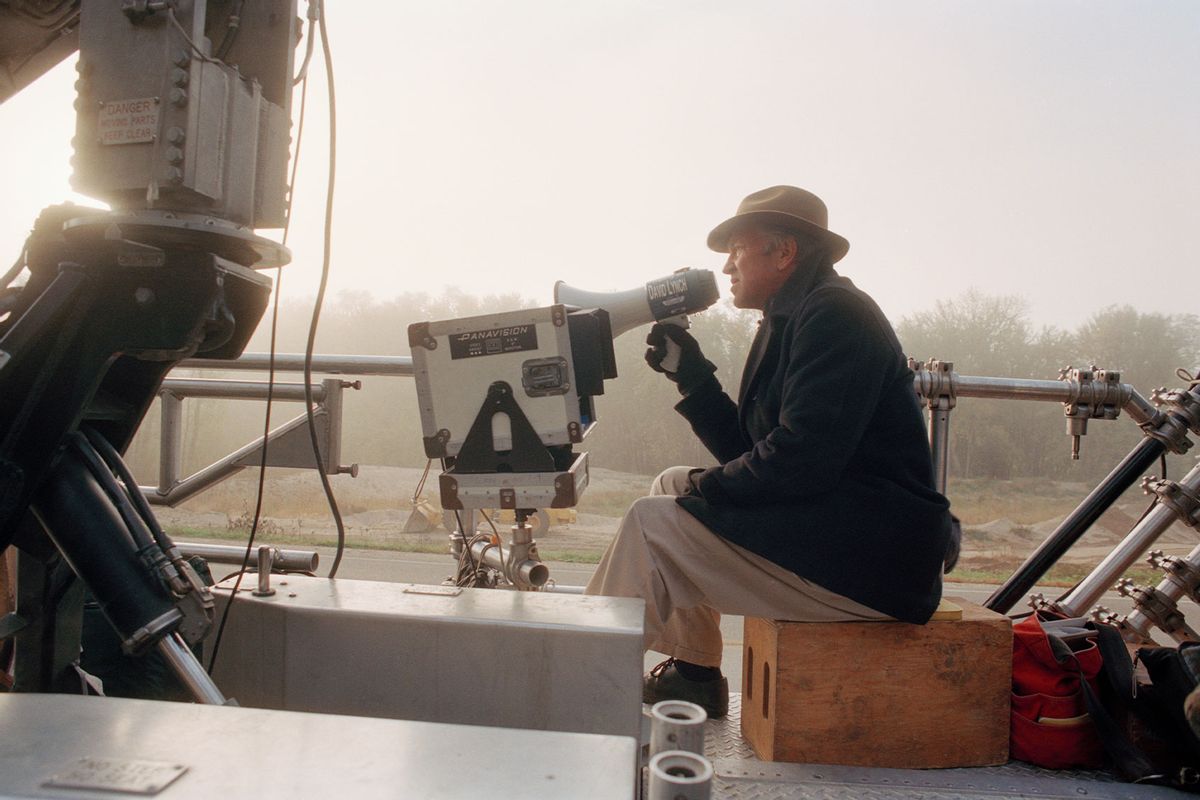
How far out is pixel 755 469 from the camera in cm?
226

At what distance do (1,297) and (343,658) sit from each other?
88 centimetres

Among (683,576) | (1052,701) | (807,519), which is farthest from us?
(683,576)

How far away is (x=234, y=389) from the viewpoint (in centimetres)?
282

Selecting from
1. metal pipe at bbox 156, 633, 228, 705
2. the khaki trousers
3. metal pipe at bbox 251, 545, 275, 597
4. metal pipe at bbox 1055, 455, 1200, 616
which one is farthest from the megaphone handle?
metal pipe at bbox 156, 633, 228, 705

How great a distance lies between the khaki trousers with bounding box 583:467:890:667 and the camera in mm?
2258

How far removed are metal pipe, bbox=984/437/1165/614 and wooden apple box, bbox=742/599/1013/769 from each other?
541mm

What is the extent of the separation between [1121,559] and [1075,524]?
16 cm

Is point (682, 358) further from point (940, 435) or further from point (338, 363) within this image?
A: point (338, 363)

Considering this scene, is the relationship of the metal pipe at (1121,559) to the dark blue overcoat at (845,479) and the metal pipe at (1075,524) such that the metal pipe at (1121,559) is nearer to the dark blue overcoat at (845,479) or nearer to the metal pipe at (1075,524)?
the metal pipe at (1075,524)

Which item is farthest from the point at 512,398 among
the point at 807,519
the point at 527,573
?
the point at 807,519

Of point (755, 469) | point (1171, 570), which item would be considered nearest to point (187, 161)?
point (755, 469)

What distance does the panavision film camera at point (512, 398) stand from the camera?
1911mm

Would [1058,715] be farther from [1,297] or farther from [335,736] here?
[1,297]

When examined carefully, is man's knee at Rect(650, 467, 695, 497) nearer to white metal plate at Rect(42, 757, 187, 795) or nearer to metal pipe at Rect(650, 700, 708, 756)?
metal pipe at Rect(650, 700, 708, 756)
